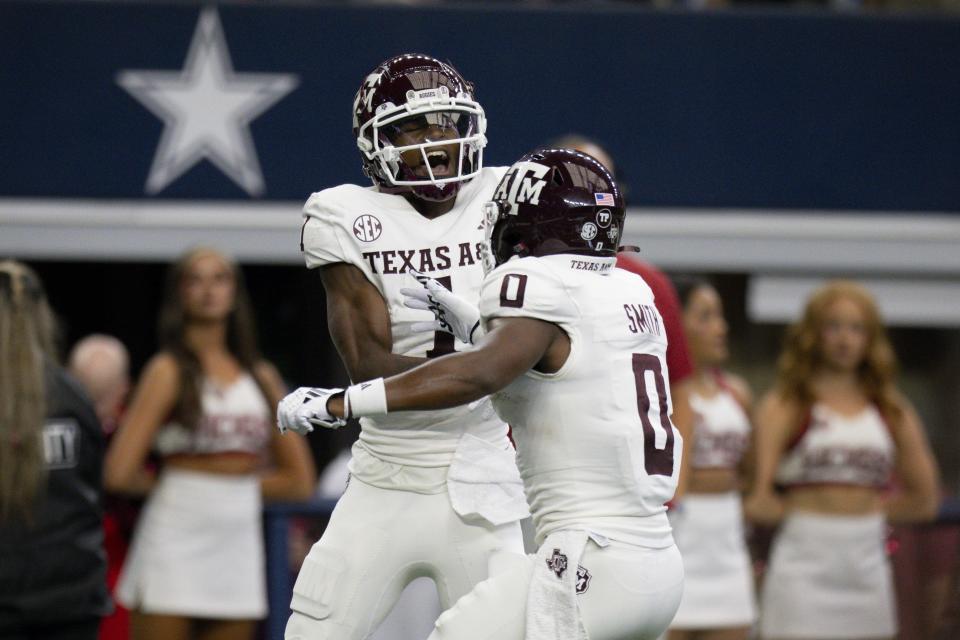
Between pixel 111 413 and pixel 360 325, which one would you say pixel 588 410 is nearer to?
pixel 360 325

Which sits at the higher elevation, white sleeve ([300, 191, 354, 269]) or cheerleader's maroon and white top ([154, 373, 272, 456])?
white sleeve ([300, 191, 354, 269])

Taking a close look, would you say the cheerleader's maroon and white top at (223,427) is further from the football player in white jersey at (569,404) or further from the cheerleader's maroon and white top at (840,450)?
the football player in white jersey at (569,404)

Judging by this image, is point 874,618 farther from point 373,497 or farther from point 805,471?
point 373,497

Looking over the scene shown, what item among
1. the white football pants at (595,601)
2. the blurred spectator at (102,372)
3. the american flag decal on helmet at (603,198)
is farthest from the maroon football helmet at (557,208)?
the blurred spectator at (102,372)

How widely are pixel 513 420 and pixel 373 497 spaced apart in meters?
0.51

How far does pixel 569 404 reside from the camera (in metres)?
3.40

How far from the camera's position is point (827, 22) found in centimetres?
808

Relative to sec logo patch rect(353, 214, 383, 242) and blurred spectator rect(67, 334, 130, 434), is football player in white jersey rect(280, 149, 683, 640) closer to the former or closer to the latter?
sec logo patch rect(353, 214, 383, 242)

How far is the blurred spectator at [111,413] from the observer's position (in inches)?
252

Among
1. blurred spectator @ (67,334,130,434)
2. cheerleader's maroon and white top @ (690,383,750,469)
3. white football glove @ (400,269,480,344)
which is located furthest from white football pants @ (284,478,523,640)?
blurred spectator @ (67,334,130,434)

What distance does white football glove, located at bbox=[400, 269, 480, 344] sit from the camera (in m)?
3.68

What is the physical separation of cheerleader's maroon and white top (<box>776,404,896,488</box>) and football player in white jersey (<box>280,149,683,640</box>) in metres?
2.86

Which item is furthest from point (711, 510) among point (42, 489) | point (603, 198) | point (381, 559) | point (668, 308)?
point (603, 198)

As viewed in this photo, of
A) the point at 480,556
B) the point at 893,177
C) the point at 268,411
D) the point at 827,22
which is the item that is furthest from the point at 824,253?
the point at 480,556
